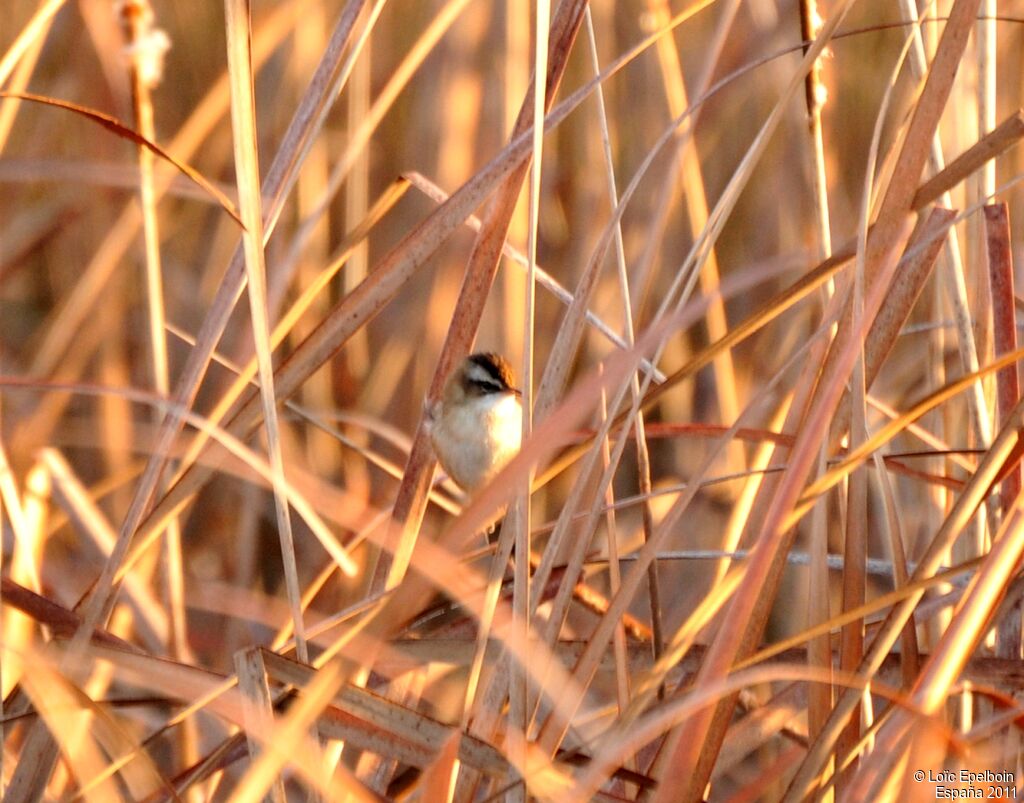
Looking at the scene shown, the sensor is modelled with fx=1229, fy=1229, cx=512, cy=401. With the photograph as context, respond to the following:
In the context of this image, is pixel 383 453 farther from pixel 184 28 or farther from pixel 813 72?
pixel 813 72

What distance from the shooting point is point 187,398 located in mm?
1728

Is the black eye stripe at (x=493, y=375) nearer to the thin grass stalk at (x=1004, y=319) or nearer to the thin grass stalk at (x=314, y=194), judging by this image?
the thin grass stalk at (x=314, y=194)

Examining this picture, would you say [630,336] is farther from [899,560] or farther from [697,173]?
[697,173]

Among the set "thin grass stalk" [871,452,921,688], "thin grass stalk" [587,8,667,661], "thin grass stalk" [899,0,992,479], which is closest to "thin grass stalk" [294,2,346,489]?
"thin grass stalk" [587,8,667,661]

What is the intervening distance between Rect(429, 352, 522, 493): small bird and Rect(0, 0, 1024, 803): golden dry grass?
221 millimetres

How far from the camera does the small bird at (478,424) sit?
10.2ft

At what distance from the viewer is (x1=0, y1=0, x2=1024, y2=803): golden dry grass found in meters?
1.38

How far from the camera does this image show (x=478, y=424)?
3131mm

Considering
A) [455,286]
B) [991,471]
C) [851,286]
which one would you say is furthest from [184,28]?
[991,471]

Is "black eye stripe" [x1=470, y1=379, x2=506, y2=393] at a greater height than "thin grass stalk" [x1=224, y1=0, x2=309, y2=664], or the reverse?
"thin grass stalk" [x1=224, y1=0, x2=309, y2=664]

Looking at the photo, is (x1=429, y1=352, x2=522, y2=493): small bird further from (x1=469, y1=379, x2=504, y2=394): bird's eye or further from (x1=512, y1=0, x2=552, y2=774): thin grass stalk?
(x1=512, y1=0, x2=552, y2=774): thin grass stalk

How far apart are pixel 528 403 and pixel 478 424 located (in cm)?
154

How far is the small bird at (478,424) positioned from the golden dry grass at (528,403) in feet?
0.73

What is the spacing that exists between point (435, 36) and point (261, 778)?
1.22 metres
